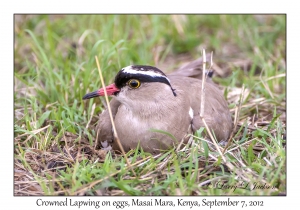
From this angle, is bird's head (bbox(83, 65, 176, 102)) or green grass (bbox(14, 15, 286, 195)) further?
bird's head (bbox(83, 65, 176, 102))

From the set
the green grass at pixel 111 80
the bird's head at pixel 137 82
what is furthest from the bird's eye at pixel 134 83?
the green grass at pixel 111 80

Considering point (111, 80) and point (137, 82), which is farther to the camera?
point (111, 80)

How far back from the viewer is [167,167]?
4977 mm

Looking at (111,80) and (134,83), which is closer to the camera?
(134,83)

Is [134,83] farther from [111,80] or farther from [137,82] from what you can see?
[111,80]

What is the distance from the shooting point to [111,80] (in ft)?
22.3

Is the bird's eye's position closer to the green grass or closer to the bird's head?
the bird's head

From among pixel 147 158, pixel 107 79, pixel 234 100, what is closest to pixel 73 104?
pixel 107 79

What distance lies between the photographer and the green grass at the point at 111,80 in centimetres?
472

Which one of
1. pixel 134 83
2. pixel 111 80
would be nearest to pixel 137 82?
pixel 134 83

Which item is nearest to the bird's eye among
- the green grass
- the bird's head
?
the bird's head

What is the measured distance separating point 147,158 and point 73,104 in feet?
5.20

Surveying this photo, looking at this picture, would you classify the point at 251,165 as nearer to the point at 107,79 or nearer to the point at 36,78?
the point at 107,79

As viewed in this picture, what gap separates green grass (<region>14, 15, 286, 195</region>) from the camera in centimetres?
472
